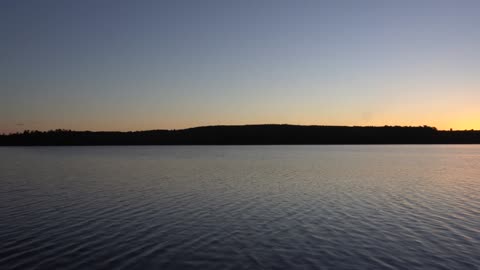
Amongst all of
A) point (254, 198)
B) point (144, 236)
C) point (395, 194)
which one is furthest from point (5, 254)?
point (395, 194)

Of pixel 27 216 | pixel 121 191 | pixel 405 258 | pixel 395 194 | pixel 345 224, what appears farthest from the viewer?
pixel 121 191

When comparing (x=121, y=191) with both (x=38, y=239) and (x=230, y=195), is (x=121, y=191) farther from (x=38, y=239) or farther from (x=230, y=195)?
(x=38, y=239)

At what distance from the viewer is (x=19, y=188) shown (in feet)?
141

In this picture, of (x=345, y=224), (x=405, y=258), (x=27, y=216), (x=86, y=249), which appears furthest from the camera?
(x=27, y=216)

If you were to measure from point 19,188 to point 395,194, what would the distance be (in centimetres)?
4442

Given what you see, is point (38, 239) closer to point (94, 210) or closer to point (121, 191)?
point (94, 210)

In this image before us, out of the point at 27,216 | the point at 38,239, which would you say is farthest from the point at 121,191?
the point at 38,239

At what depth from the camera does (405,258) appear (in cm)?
1681

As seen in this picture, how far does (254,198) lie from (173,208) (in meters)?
8.84

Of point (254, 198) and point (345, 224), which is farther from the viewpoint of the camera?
point (254, 198)

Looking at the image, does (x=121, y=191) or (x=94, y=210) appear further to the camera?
(x=121, y=191)

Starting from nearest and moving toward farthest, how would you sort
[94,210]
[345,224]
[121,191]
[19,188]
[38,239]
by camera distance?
[38,239] < [345,224] < [94,210] < [121,191] < [19,188]

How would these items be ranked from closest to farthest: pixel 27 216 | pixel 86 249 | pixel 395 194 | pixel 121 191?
1. pixel 86 249
2. pixel 27 216
3. pixel 395 194
4. pixel 121 191

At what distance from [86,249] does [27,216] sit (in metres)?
11.7
